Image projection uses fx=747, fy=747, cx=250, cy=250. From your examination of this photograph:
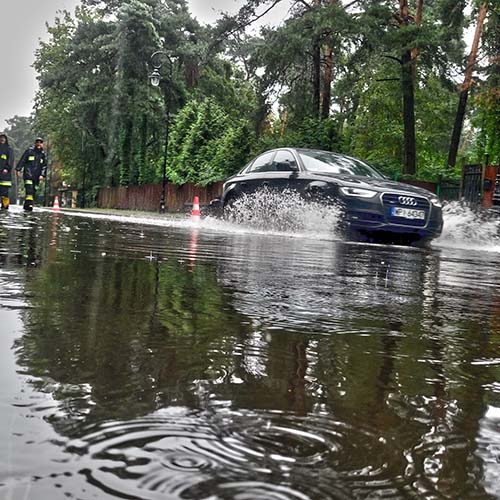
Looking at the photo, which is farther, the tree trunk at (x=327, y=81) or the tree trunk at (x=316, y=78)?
the tree trunk at (x=327, y=81)

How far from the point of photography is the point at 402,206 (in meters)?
10.8

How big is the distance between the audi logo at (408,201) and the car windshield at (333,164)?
1.00 metres

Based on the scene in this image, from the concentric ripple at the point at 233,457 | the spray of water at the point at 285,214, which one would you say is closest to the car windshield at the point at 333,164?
the spray of water at the point at 285,214

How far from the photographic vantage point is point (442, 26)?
1039 inches

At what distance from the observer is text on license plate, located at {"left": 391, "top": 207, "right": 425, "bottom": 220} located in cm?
1077

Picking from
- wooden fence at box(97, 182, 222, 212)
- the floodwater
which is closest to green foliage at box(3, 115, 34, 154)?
wooden fence at box(97, 182, 222, 212)

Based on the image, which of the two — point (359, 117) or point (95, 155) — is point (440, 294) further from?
point (95, 155)

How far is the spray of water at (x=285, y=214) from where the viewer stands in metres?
11.1

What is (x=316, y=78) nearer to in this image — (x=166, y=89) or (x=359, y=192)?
(x=359, y=192)

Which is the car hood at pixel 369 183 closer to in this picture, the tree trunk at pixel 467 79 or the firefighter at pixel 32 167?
the firefighter at pixel 32 167

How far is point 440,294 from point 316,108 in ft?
82.7

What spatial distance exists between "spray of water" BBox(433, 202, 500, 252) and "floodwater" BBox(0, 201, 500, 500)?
33.3 feet

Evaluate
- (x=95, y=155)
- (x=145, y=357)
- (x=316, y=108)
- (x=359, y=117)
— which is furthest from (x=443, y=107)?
(x=145, y=357)

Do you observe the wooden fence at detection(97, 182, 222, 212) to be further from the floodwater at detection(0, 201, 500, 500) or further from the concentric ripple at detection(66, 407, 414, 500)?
the concentric ripple at detection(66, 407, 414, 500)
